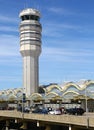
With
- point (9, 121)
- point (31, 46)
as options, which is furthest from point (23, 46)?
point (9, 121)

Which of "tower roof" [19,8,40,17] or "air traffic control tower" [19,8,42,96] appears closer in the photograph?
"air traffic control tower" [19,8,42,96]

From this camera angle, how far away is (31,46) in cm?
15962

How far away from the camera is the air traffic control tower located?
160625mm

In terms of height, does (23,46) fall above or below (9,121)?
above

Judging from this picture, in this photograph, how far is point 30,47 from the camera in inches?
6275

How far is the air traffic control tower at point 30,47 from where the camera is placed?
161m

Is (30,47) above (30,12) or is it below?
below

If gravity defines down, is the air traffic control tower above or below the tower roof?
below

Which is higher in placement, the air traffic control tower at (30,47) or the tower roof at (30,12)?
the tower roof at (30,12)

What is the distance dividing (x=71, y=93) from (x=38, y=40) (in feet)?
165

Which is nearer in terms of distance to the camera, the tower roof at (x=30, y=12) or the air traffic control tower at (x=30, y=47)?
the air traffic control tower at (x=30, y=47)

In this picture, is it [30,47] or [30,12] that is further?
[30,12]

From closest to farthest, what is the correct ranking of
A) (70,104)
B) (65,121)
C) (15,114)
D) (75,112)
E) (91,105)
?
(65,121) → (75,112) → (15,114) → (91,105) → (70,104)

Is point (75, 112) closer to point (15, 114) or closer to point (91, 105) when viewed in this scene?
point (15, 114)
